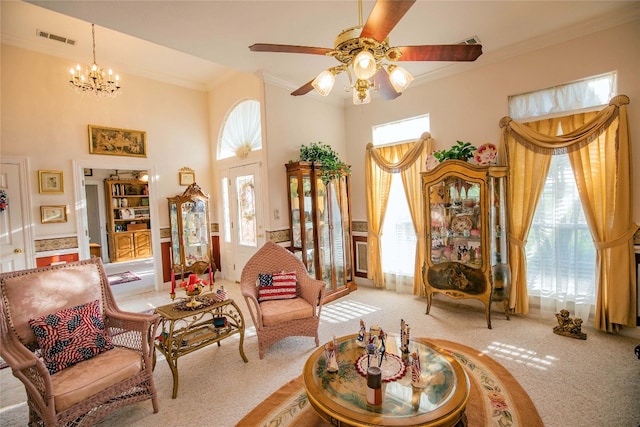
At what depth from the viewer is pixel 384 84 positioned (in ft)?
7.92

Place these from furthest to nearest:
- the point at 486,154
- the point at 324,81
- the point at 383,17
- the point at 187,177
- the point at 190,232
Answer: the point at 187,177, the point at 190,232, the point at 486,154, the point at 324,81, the point at 383,17

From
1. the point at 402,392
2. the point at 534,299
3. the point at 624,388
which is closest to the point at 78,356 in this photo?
the point at 402,392

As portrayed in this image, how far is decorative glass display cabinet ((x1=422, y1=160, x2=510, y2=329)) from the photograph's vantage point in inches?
143

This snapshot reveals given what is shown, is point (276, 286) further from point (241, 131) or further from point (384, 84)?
point (241, 131)

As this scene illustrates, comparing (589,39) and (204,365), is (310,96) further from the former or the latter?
(204,365)

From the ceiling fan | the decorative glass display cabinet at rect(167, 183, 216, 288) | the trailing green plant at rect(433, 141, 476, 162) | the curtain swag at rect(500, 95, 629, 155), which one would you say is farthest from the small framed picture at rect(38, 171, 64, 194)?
the curtain swag at rect(500, 95, 629, 155)

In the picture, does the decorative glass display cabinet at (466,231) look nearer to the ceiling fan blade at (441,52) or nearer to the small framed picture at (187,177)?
the ceiling fan blade at (441,52)

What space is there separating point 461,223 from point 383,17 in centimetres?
296

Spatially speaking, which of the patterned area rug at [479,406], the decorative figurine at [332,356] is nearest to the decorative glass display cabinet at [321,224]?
the patterned area rug at [479,406]

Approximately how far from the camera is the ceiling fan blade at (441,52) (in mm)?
1881

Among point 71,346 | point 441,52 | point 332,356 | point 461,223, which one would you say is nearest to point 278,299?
point 332,356

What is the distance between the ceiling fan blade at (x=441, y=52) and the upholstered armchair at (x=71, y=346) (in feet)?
8.90

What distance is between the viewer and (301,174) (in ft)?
14.7

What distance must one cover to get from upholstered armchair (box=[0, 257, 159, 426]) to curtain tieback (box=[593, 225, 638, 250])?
4349mm
